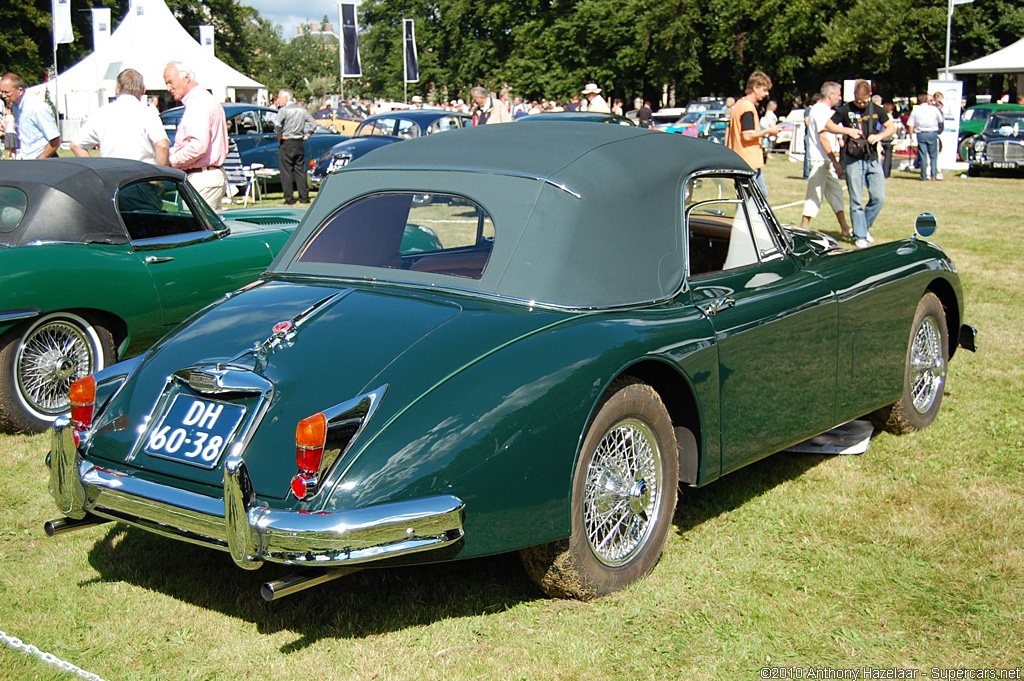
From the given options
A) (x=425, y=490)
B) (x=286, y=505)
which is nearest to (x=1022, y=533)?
(x=425, y=490)

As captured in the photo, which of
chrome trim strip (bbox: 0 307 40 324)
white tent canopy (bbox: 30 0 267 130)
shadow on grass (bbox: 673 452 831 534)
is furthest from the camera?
white tent canopy (bbox: 30 0 267 130)

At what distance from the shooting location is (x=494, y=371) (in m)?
3.35

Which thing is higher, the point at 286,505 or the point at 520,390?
the point at 520,390

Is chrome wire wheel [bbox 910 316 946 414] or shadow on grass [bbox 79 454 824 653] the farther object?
chrome wire wheel [bbox 910 316 946 414]

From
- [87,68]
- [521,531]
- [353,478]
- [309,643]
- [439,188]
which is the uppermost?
[87,68]

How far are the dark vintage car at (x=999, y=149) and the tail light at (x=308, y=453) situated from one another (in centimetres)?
2283

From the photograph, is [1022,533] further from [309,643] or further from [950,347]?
[309,643]

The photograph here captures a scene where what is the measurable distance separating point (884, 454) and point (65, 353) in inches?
177

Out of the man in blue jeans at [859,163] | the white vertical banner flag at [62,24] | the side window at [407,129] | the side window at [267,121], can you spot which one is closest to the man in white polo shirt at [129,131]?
the man in blue jeans at [859,163]

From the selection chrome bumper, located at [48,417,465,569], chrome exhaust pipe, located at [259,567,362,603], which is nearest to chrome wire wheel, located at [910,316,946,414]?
chrome bumper, located at [48,417,465,569]

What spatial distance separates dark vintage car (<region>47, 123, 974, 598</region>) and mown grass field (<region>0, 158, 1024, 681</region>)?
265mm

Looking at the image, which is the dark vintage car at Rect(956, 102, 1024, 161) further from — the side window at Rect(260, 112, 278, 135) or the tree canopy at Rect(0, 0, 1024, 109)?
the tree canopy at Rect(0, 0, 1024, 109)

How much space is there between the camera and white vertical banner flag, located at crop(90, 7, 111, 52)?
32.2 m

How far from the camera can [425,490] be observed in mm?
3100
